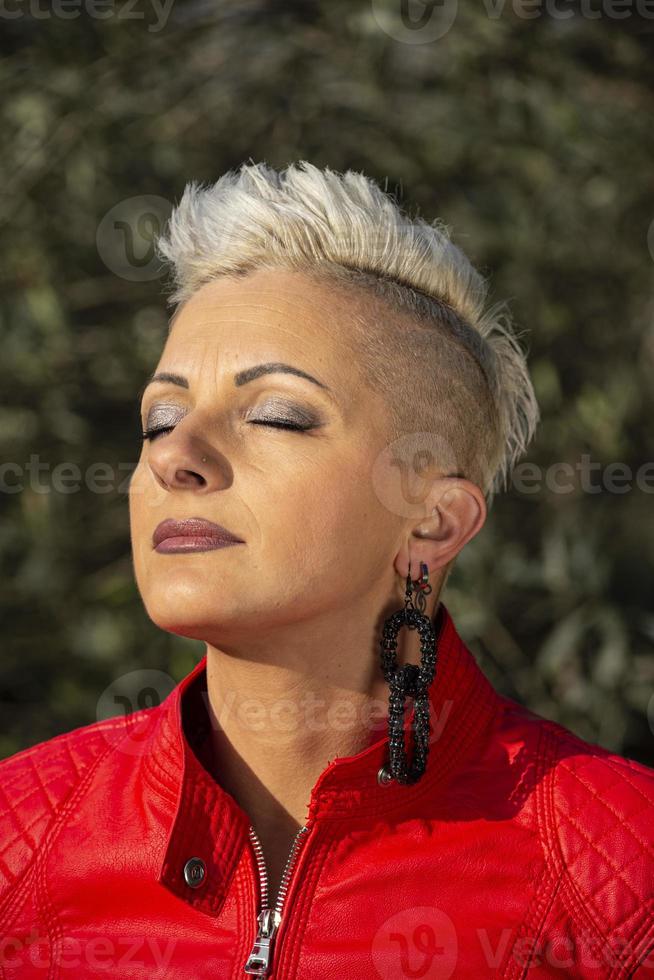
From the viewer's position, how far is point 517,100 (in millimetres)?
3895

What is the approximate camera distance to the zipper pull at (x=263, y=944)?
2.05m

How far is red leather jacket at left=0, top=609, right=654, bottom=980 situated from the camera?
83.0 inches

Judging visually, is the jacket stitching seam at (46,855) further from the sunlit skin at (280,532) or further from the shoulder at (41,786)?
the sunlit skin at (280,532)

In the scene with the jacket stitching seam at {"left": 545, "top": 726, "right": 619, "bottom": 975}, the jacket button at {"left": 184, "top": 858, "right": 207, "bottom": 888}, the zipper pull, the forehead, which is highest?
the forehead

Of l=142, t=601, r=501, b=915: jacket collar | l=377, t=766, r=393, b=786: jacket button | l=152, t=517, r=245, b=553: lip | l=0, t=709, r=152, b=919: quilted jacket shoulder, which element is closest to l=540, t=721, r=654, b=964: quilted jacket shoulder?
l=142, t=601, r=501, b=915: jacket collar

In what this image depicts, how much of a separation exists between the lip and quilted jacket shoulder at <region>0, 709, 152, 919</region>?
59 centimetres

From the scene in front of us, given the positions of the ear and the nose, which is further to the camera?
the ear

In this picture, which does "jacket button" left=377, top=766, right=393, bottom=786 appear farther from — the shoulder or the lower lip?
the shoulder

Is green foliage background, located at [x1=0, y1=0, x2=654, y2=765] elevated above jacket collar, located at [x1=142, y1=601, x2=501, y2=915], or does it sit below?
above

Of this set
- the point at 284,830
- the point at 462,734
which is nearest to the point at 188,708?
the point at 284,830

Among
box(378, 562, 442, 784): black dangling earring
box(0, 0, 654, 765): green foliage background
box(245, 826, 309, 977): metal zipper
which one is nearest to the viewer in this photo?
box(245, 826, 309, 977): metal zipper

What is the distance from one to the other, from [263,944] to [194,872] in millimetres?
168

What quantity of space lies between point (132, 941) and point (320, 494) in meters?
0.87

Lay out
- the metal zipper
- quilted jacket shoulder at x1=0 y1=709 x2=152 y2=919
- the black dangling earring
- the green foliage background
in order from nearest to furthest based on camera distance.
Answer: the metal zipper
the black dangling earring
quilted jacket shoulder at x1=0 y1=709 x2=152 y2=919
the green foliage background
